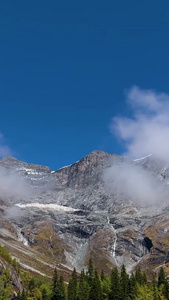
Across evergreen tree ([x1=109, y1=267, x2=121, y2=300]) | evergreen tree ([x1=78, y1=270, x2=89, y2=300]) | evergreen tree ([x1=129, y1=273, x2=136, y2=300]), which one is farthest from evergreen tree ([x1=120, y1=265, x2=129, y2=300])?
evergreen tree ([x1=78, y1=270, x2=89, y2=300])

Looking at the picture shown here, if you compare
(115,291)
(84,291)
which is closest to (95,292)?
(115,291)

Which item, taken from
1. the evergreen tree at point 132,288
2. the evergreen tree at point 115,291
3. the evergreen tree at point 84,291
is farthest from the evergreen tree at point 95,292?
the evergreen tree at point 132,288

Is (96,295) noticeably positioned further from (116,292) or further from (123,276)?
(123,276)

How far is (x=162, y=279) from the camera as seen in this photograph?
136375 millimetres

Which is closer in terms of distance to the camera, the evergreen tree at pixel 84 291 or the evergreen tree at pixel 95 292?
the evergreen tree at pixel 95 292

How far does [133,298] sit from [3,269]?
166 ft

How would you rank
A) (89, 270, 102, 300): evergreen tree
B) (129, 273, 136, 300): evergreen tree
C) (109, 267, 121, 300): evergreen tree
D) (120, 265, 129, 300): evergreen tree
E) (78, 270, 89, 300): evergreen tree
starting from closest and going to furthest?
(89, 270, 102, 300): evergreen tree, (109, 267, 121, 300): evergreen tree, (120, 265, 129, 300): evergreen tree, (78, 270, 89, 300): evergreen tree, (129, 273, 136, 300): evergreen tree

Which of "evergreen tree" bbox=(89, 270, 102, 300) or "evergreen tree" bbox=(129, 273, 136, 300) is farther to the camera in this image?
"evergreen tree" bbox=(129, 273, 136, 300)

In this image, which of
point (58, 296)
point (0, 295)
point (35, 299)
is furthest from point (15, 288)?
point (0, 295)

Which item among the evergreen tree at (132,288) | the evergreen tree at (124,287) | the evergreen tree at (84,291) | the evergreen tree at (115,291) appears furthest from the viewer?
the evergreen tree at (132,288)

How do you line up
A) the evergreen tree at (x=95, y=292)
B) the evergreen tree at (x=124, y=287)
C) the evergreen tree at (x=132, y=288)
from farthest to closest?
the evergreen tree at (x=132, y=288)
the evergreen tree at (x=124, y=287)
the evergreen tree at (x=95, y=292)

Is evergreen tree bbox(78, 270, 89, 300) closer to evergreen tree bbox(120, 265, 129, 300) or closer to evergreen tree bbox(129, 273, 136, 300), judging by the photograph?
evergreen tree bbox(120, 265, 129, 300)

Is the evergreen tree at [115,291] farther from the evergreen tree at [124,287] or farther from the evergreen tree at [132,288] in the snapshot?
the evergreen tree at [132,288]

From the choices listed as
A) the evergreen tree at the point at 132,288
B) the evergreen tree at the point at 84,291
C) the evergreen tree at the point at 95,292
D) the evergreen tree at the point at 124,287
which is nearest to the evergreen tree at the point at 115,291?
the evergreen tree at the point at 124,287
